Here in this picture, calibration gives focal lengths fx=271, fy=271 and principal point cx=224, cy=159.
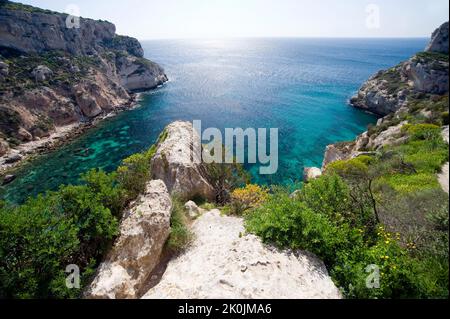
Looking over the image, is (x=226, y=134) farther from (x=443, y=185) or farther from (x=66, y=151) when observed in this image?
(x=443, y=185)

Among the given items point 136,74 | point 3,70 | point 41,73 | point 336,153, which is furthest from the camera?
point 136,74

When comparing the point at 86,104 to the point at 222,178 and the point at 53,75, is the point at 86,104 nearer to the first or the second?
the point at 53,75

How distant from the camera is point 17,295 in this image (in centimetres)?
963

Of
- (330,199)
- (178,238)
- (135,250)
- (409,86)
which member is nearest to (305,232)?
(330,199)

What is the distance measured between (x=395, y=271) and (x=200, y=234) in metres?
10.1

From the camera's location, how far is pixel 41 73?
65312 mm

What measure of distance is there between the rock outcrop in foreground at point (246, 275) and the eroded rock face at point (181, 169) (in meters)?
9.41

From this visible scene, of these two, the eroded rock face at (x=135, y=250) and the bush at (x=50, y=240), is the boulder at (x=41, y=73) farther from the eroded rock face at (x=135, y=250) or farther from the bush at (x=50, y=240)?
the eroded rock face at (x=135, y=250)

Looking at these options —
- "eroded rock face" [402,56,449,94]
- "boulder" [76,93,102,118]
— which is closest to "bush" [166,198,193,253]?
"boulder" [76,93,102,118]

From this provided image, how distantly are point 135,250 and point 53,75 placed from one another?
72.4 m

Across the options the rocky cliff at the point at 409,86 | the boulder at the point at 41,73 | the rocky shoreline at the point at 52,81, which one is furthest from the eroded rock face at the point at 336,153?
the boulder at the point at 41,73

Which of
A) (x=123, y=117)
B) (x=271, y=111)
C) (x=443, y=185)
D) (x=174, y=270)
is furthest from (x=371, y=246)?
(x=123, y=117)

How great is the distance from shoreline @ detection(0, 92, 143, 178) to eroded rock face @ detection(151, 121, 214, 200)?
3039cm

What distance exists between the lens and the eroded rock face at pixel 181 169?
73.3 feet
